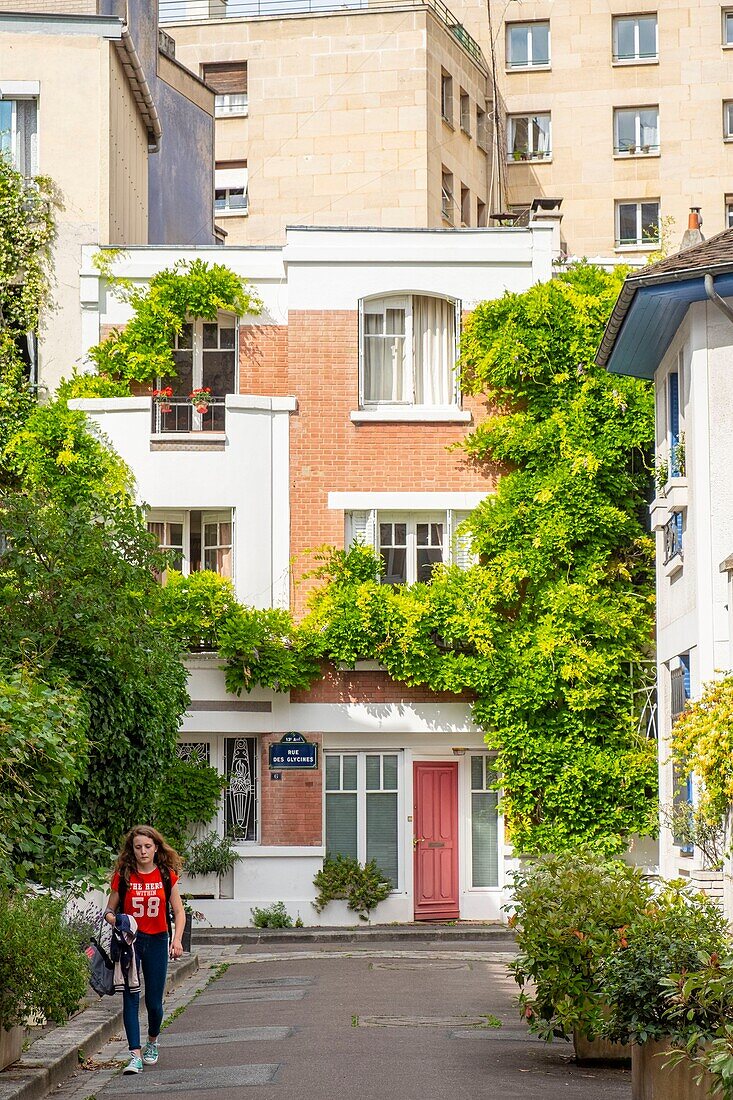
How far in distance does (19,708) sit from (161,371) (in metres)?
17.6

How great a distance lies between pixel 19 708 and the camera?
35.2 ft

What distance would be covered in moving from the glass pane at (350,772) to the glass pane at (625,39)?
27.9 meters

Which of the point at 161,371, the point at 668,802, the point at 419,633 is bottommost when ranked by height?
the point at 668,802

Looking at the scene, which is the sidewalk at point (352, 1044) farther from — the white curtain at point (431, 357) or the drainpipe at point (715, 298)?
the white curtain at point (431, 357)

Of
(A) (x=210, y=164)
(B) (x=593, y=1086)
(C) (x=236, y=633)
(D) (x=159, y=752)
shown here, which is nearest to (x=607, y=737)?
(C) (x=236, y=633)

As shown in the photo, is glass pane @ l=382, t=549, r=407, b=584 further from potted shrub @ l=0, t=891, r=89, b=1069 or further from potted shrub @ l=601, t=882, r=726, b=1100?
potted shrub @ l=601, t=882, r=726, b=1100

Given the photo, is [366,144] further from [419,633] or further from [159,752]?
[159,752]

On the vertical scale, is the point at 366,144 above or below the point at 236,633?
above

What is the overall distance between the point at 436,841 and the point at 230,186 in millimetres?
24622

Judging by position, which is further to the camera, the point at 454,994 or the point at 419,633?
the point at 419,633

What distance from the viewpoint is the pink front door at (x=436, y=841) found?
27594 millimetres

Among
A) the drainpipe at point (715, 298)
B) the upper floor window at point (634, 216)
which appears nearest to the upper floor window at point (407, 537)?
the drainpipe at point (715, 298)

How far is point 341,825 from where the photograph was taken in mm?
27719

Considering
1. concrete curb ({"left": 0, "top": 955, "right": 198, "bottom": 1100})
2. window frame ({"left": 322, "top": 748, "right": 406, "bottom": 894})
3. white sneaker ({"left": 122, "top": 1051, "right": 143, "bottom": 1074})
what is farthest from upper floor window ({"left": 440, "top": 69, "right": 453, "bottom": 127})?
white sneaker ({"left": 122, "top": 1051, "right": 143, "bottom": 1074})
